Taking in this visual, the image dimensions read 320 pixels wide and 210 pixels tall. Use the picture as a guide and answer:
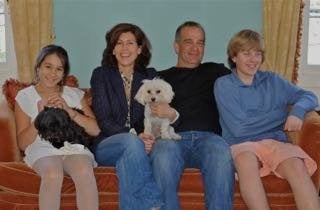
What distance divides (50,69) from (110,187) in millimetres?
703

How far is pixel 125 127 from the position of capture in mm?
2932

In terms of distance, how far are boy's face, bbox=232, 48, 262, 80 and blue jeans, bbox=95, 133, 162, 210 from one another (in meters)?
0.69

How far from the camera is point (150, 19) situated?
3.95 meters

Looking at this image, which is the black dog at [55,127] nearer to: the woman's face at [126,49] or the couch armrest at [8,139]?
the couch armrest at [8,139]

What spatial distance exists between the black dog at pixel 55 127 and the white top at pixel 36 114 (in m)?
0.03

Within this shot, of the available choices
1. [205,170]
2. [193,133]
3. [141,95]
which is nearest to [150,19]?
[141,95]

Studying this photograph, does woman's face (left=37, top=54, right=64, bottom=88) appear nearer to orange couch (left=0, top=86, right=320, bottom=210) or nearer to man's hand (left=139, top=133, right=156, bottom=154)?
A: orange couch (left=0, top=86, right=320, bottom=210)

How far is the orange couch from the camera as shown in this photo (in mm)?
2734

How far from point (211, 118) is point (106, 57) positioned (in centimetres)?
69

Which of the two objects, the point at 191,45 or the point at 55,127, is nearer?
the point at 55,127

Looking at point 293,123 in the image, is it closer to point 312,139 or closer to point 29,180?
point 312,139

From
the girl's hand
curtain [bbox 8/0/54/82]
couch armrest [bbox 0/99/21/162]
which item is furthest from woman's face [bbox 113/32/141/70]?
curtain [bbox 8/0/54/82]

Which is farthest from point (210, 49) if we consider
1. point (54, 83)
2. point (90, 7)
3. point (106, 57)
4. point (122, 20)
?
point (54, 83)

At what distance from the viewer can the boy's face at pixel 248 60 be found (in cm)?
287
